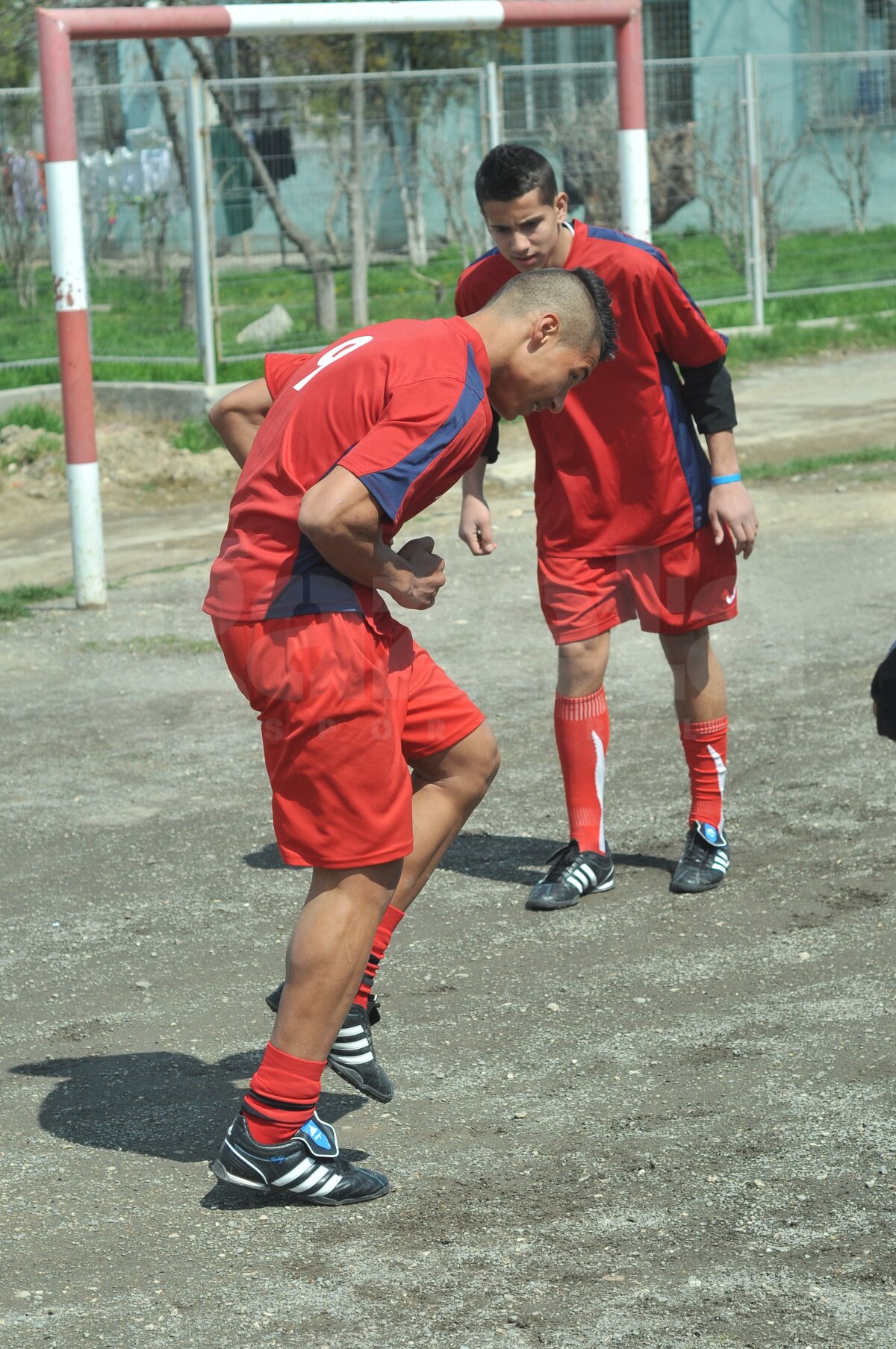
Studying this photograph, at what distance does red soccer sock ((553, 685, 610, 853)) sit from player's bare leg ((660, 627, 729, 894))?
25cm

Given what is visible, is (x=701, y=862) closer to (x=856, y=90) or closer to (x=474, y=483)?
(x=474, y=483)

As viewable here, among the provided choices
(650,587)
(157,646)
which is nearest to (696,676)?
(650,587)

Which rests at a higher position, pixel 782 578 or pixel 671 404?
pixel 671 404

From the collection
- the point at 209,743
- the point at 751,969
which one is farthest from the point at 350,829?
the point at 209,743

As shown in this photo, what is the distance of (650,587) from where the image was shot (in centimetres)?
516

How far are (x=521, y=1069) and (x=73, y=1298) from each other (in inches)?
49.3

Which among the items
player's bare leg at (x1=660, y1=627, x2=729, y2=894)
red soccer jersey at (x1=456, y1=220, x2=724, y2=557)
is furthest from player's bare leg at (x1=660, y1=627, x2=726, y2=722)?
red soccer jersey at (x1=456, y1=220, x2=724, y2=557)

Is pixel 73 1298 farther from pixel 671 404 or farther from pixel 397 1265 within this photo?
pixel 671 404

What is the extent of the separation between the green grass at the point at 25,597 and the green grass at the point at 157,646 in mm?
791

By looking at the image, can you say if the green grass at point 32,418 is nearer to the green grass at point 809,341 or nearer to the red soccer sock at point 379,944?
the green grass at point 809,341

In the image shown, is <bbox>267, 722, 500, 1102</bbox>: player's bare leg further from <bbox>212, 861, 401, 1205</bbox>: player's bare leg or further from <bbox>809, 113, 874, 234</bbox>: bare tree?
<bbox>809, 113, 874, 234</bbox>: bare tree

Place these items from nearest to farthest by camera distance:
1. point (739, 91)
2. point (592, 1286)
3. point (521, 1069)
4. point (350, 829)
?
point (592, 1286)
point (350, 829)
point (521, 1069)
point (739, 91)

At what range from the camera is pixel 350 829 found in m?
3.32

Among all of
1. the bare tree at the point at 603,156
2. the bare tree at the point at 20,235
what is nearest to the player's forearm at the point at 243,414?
the bare tree at the point at 20,235
